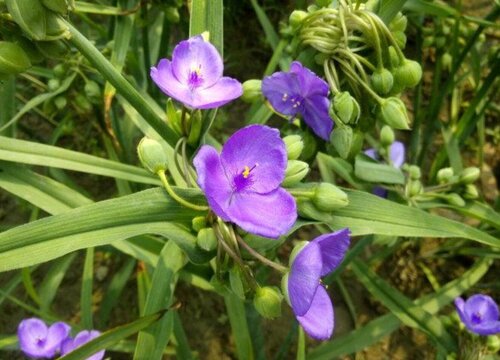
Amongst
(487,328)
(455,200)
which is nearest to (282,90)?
(455,200)

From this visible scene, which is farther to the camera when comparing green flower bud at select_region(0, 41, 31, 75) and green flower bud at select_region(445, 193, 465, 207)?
green flower bud at select_region(445, 193, 465, 207)

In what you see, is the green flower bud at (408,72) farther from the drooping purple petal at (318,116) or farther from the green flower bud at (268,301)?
the green flower bud at (268,301)

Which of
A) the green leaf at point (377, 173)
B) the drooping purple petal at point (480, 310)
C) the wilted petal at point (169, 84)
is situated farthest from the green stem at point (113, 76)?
the drooping purple petal at point (480, 310)

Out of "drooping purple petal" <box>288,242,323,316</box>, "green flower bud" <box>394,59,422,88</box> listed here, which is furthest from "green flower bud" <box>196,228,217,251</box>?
"green flower bud" <box>394,59,422,88</box>

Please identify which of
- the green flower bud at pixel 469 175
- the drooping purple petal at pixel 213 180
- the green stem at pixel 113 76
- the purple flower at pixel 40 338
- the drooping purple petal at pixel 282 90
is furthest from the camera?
the green flower bud at pixel 469 175

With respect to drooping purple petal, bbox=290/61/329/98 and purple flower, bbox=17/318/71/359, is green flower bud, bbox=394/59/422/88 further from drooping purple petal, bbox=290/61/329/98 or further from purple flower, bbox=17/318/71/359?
purple flower, bbox=17/318/71/359

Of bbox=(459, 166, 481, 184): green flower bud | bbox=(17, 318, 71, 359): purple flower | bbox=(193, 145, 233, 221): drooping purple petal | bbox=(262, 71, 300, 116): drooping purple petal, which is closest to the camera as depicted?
bbox=(193, 145, 233, 221): drooping purple petal

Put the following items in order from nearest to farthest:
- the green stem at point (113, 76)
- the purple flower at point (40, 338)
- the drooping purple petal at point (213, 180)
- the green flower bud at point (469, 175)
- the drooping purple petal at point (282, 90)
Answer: the drooping purple petal at point (213, 180), the green stem at point (113, 76), the drooping purple petal at point (282, 90), the purple flower at point (40, 338), the green flower bud at point (469, 175)
